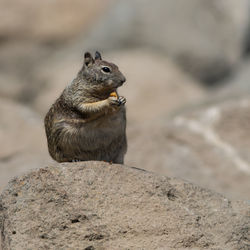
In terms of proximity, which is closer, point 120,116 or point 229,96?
point 120,116

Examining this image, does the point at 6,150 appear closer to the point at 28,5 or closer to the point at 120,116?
the point at 120,116

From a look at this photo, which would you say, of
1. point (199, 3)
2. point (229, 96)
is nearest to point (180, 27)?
point (199, 3)

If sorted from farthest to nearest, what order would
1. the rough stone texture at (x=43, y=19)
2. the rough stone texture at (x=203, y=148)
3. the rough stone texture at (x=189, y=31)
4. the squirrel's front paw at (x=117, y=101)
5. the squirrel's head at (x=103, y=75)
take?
the rough stone texture at (x=43, y=19) < the rough stone texture at (x=189, y=31) < the rough stone texture at (x=203, y=148) < the squirrel's head at (x=103, y=75) < the squirrel's front paw at (x=117, y=101)

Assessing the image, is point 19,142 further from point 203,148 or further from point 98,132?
point 98,132

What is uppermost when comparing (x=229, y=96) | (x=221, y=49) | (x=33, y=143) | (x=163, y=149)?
(x=221, y=49)

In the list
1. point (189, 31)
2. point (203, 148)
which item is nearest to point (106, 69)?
point (203, 148)

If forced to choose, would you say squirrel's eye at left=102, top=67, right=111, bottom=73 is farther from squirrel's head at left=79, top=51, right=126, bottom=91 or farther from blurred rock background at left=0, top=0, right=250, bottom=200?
blurred rock background at left=0, top=0, right=250, bottom=200

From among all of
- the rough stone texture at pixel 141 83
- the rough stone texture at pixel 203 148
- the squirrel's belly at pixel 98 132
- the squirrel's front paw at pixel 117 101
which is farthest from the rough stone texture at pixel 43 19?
the squirrel's front paw at pixel 117 101

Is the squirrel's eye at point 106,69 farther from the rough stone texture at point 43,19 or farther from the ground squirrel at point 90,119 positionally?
the rough stone texture at point 43,19
